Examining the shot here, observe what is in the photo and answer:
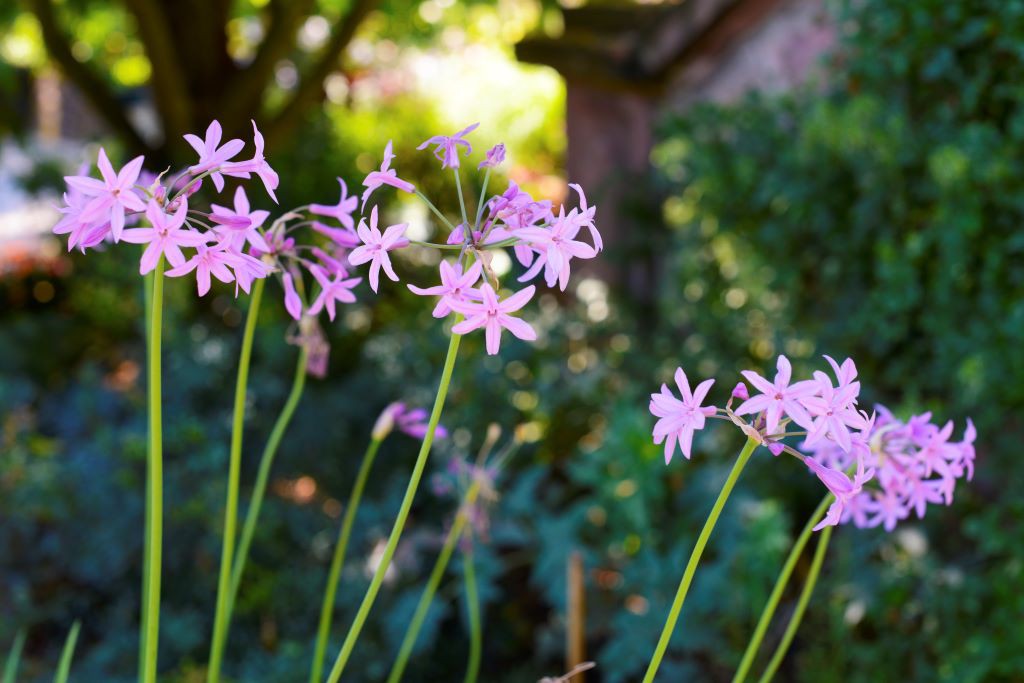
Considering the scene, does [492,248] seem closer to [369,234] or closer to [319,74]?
[369,234]

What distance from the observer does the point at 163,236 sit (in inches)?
32.1

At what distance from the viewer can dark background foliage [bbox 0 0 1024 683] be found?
2.39 m

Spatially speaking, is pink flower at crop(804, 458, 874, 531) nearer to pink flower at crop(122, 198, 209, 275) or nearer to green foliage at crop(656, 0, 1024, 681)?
pink flower at crop(122, 198, 209, 275)

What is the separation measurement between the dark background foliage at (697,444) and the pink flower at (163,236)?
1597 mm

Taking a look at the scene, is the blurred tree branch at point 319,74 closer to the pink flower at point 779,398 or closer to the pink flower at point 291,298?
the pink flower at point 291,298

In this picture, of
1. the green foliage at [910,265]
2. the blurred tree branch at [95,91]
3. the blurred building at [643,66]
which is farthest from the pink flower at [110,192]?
the blurred tree branch at [95,91]

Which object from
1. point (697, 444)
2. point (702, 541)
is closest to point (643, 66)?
point (697, 444)

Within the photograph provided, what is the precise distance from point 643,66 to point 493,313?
414 cm

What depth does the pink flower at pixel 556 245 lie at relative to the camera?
2.60 ft

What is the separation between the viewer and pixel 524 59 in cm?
495

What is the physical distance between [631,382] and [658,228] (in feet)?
3.75

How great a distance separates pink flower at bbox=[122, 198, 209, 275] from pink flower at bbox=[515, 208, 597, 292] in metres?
0.24

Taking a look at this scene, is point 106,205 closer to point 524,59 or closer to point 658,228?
point 658,228

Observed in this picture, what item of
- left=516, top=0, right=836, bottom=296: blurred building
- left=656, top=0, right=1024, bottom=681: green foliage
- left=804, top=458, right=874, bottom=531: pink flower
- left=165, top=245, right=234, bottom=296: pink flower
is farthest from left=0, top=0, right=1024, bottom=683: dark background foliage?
left=165, top=245, right=234, bottom=296: pink flower
